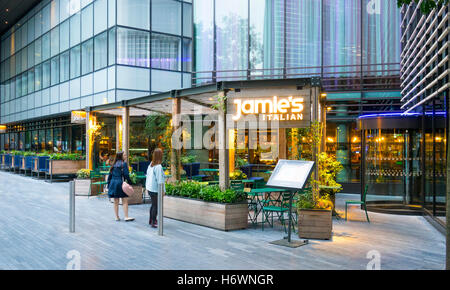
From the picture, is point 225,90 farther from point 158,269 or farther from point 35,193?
point 35,193

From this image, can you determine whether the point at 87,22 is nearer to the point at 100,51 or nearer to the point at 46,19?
the point at 100,51

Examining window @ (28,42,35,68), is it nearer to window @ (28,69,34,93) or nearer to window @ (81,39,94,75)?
window @ (28,69,34,93)

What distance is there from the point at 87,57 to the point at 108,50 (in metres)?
2.47

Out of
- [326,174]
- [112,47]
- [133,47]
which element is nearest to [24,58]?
[112,47]

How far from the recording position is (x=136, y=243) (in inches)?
299

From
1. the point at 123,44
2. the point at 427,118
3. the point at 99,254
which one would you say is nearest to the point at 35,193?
the point at 123,44

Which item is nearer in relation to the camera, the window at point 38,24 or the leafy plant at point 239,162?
the leafy plant at point 239,162

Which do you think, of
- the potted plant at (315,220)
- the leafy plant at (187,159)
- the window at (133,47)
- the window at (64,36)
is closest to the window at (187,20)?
the window at (133,47)

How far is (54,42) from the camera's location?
2681cm

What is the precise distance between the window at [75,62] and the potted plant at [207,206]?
16.4m

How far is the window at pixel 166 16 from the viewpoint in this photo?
22.3m

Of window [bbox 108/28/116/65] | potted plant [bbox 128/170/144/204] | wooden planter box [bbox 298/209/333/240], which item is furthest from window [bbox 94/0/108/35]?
wooden planter box [bbox 298/209/333/240]

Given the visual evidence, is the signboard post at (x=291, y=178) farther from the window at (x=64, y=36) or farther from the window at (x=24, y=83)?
the window at (x=24, y=83)
